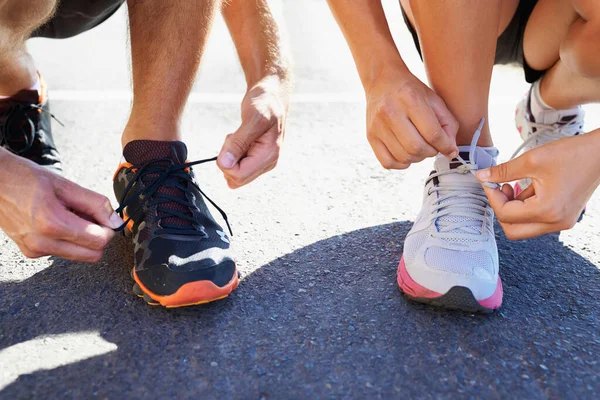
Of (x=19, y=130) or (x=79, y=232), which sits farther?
(x=19, y=130)

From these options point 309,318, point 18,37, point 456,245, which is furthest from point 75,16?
point 456,245

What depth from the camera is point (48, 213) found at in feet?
3.02

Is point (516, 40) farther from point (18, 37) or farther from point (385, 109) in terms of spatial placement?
point (18, 37)

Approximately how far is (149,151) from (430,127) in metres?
0.55

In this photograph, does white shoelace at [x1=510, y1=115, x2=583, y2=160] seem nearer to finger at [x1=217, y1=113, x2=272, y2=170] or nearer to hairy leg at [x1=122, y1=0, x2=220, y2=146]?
finger at [x1=217, y1=113, x2=272, y2=170]

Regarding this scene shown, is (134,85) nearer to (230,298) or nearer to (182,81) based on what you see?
(182,81)

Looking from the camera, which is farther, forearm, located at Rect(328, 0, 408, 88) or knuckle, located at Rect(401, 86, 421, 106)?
forearm, located at Rect(328, 0, 408, 88)

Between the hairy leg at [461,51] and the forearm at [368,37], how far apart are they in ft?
0.23

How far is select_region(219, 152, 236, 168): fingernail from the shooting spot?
1.09 m

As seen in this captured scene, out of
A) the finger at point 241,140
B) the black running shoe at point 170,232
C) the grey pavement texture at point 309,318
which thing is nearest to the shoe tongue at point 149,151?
the black running shoe at point 170,232

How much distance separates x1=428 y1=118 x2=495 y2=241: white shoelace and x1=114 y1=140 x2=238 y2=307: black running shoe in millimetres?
420

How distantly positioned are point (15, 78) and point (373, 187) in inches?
39.6

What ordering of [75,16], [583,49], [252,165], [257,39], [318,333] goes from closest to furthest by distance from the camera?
[318,333]
[252,165]
[583,49]
[257,39]
[75,16]

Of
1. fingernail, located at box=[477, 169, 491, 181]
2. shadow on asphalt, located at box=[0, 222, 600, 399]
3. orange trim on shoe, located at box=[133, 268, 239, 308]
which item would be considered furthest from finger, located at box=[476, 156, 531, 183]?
orange trim on shoe, located at box=[133, 268, 239, 308]
